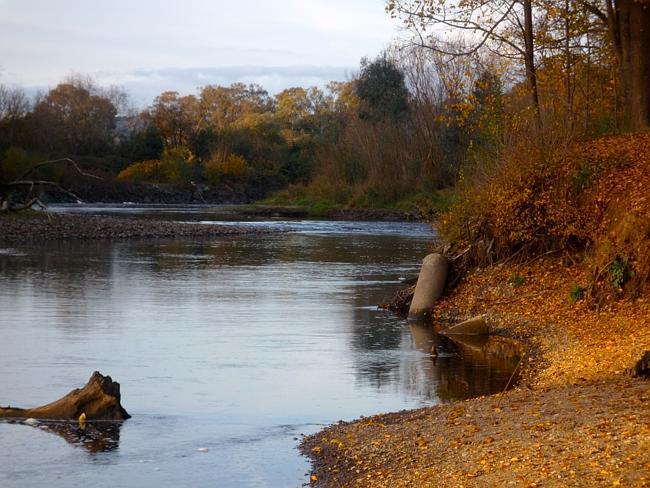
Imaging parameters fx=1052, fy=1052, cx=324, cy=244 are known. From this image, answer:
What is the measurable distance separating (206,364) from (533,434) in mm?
7202

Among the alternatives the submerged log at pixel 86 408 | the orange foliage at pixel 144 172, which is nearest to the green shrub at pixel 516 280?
the submerged log at pixel 86 408

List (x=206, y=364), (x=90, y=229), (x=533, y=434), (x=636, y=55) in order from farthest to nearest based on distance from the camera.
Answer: (x=90, y=229) < (x=636, y=55) < (x=206, y=364) < (x=533, y=434)

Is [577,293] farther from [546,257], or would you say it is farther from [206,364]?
[206,364]

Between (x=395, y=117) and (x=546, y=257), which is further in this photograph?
(x=395, y=117)

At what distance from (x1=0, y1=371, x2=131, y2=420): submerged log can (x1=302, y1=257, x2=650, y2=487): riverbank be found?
2462mm

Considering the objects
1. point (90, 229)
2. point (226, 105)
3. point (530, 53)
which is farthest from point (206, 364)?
point (226, 105)

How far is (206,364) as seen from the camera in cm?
1591

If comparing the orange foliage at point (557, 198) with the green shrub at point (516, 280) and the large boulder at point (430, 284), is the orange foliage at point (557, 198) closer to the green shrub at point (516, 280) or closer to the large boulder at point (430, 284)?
the green shrub at point (516, 280)

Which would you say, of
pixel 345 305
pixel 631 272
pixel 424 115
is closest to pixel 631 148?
pixel 631 272

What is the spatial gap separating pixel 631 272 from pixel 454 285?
473 cm

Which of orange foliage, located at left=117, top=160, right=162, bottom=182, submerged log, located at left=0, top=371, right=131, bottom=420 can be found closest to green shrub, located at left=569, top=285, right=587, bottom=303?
submerged log, located at left=0, top=371, right=131, bottom=420

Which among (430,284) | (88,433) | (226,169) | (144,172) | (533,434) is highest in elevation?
(144,172)

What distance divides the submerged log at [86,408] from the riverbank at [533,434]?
2.46 meters

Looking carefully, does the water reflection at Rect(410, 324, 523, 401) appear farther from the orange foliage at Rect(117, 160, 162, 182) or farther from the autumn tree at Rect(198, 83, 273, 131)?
the autumn tree at Rect(198, 83, 273, 131)
